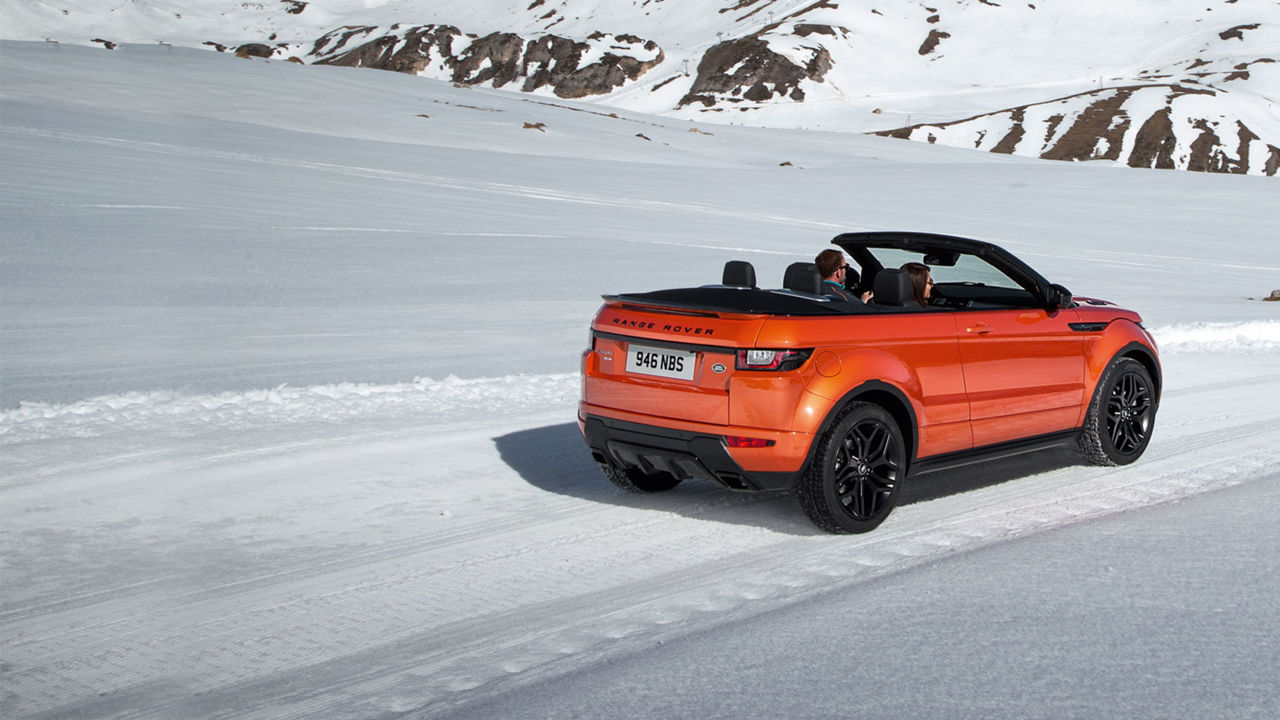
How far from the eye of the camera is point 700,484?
23.4 ft

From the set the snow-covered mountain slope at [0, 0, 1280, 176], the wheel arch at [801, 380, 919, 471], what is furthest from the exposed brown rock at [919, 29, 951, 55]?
the wheel arch at [801, 380, 919, 471]

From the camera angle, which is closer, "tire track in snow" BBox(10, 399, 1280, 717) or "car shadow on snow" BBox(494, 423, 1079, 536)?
"tire track in snow" BBox(10, 399, 1280, 717)

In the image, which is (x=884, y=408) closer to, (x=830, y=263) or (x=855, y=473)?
(x=855, y=473)

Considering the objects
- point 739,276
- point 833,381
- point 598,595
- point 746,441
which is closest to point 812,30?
point 739,276

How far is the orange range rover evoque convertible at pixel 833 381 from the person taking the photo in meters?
5.60

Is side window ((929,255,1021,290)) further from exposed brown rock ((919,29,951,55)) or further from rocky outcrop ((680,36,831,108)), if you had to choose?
exposed brown rock ((919,29,951,55))

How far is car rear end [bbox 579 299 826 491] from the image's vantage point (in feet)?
18.3

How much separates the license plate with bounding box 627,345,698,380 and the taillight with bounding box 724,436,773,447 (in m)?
0.35

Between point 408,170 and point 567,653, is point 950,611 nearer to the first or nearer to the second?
point 567,653

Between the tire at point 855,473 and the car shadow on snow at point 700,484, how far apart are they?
0.75ft

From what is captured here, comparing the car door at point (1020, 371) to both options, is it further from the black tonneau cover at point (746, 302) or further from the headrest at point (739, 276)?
the headrest at point (739, 276)

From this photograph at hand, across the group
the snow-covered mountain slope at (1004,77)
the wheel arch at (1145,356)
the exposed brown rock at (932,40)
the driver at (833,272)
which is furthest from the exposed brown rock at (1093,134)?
the driver at (833,272)

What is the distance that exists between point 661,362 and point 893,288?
1.29 meters

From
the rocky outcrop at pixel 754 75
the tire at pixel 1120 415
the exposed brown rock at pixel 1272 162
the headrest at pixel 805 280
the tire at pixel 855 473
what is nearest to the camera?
the tire at pixel 855 473
